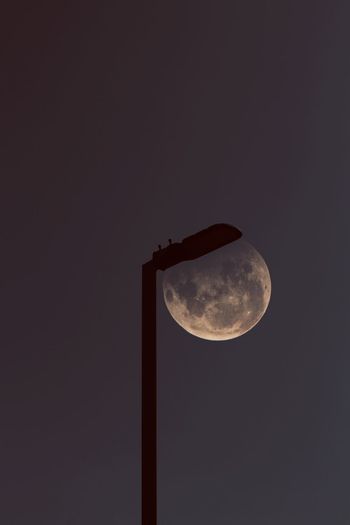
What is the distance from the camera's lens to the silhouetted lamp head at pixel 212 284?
3.50 meters

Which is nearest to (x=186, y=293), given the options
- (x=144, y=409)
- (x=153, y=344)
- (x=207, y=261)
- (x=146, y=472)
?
(x=207, y=261)

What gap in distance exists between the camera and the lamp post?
10.0 feet

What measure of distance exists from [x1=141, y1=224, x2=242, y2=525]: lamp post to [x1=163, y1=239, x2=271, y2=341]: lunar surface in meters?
0.19

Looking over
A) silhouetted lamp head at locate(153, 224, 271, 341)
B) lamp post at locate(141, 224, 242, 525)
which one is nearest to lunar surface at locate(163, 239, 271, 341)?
silhouetted lamp head at locate(153, 224, 271, 341)

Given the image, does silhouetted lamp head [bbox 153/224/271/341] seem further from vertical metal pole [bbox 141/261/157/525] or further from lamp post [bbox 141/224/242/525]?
vertical metal pole [bbox 141/261/157/525]

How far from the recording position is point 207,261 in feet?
12.0

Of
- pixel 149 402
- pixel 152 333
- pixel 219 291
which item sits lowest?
pixel 149 402

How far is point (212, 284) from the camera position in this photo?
3.62m

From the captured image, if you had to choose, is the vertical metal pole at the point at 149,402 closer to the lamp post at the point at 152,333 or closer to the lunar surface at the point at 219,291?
the lamp post at the point at 152,333

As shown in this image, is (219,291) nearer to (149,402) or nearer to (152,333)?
(152,333)

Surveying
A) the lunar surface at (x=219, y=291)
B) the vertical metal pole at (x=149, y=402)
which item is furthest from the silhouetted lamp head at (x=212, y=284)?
the vertical metal pole at (x=149, y=402)

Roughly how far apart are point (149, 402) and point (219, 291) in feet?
2.68

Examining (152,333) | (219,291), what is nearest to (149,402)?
(152,333)

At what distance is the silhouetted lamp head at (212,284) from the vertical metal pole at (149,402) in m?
0.23
